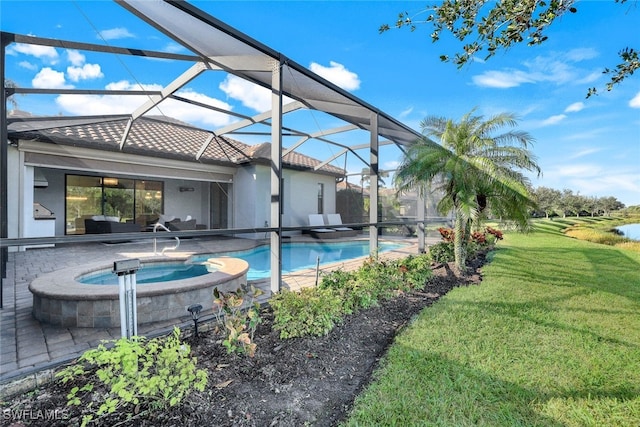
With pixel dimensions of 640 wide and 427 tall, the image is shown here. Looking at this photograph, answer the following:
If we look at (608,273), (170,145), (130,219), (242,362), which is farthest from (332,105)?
(130,219)

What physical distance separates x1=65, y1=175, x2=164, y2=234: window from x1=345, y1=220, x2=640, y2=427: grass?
44.0 ft

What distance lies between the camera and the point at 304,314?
3627 mm

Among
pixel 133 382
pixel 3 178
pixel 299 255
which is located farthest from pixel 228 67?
pixel 299 255

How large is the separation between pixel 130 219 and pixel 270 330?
12.3 metres

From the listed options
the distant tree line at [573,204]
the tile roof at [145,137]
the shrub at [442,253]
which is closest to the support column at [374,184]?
the shrub at [442,253]

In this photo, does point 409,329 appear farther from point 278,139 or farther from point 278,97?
point 278,97

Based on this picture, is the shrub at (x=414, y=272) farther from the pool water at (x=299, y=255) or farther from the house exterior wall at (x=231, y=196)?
the house exterior wall at (x=231, y=196)

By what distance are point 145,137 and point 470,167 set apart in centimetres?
1128

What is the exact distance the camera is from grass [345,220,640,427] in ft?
7.88

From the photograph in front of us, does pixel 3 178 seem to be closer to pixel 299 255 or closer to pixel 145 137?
pixel 299 255

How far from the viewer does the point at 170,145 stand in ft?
37.6

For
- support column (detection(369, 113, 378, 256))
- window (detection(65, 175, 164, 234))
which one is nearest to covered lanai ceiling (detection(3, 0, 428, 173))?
support column (detection(369, 113, 378, 256))

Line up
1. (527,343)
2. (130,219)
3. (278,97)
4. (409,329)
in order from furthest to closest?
(130,219)
(278,97)
(409,329)
(527,343)

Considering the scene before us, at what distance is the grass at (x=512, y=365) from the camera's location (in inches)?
94.6
